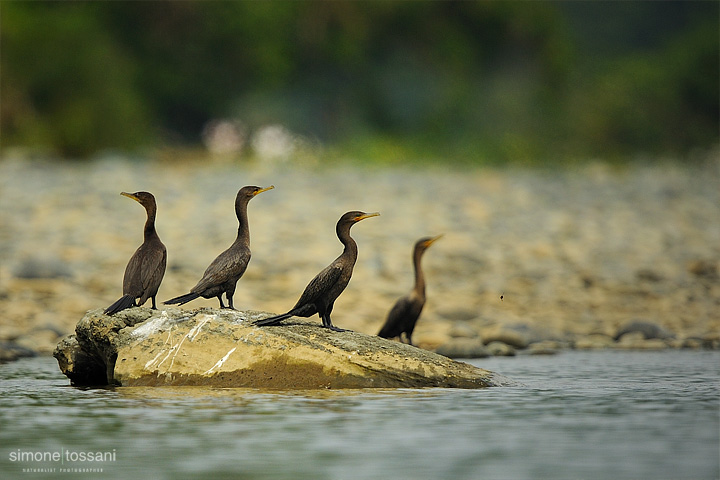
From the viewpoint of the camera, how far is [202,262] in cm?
1407

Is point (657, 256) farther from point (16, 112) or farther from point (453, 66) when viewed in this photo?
point (453, 66)

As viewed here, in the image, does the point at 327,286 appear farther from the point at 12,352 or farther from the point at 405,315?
A: the point at 12,352

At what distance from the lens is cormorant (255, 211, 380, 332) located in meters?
7.83

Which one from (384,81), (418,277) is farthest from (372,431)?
(384,81)

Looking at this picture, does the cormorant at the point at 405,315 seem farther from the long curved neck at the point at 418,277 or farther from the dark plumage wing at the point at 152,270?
the dark plumage wing at the point at 152,270

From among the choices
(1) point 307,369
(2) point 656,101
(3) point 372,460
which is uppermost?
(2) point 656,101

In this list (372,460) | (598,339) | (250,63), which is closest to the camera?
(372,460)

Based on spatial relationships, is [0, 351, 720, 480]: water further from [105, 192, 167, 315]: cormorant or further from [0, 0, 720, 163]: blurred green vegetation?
[0, 0, 720, 163]: blurred green vegetation

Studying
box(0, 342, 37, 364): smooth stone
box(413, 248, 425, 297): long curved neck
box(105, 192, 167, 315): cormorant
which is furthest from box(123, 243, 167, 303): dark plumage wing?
box(413, 248, 425, 297): long curved neck

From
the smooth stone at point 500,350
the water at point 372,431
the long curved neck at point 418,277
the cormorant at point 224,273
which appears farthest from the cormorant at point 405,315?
the cormorant at point 224,273

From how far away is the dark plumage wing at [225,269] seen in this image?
7859 mm

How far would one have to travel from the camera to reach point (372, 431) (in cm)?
632

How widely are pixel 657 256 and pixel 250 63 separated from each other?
2123 centimetres

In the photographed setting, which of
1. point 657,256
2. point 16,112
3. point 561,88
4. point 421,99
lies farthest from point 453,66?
point 657,256
